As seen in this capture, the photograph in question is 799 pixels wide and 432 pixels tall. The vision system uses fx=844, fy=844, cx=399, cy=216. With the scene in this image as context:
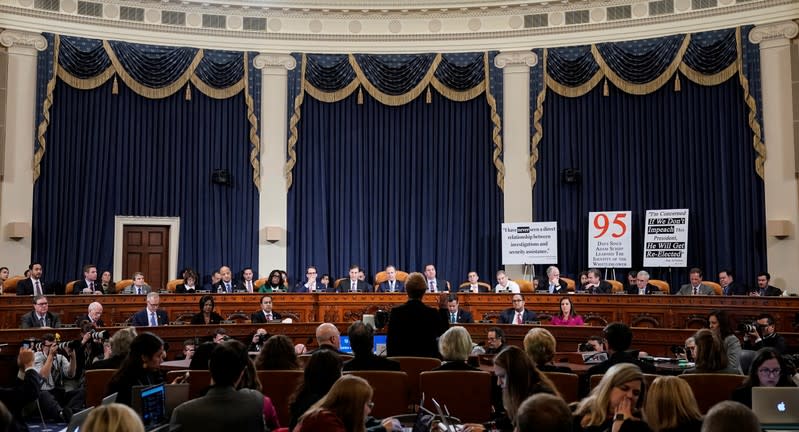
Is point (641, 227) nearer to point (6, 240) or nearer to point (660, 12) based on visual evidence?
point (660, 12)

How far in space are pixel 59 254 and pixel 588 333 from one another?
9.32 meters

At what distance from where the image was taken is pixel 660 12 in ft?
49.7

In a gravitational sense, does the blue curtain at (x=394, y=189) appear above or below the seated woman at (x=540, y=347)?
above

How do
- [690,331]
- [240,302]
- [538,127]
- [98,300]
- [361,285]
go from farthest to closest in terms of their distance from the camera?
[538,127]
[361,285]
[240,302]
[98,300]
[690,331]

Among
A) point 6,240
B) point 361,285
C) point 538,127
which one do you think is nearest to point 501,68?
point 538,127

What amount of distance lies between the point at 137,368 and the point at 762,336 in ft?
24.7

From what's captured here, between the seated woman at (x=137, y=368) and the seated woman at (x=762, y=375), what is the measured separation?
368 centimetres

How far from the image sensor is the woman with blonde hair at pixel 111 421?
3.01 metres

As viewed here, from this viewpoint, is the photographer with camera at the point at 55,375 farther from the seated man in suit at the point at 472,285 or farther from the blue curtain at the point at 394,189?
the blue curtain at the point at 394,189

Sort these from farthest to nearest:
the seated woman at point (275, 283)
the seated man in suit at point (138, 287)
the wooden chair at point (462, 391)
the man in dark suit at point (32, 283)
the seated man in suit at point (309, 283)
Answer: the seated man in suit at point (309, 283) → the seated woman at point (275, 283) → the seated man in suit at point (138, 287) → the man in dark suit at point (32, 283) → the wooden chair at point (462, 391)

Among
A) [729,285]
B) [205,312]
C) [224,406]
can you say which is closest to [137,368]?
[224,406]

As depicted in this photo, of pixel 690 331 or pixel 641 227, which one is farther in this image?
pixel 641 227

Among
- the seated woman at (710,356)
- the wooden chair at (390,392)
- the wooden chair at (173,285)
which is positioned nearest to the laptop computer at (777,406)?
the seated woman at (710,356)

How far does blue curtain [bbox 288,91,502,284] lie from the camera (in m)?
16.1
